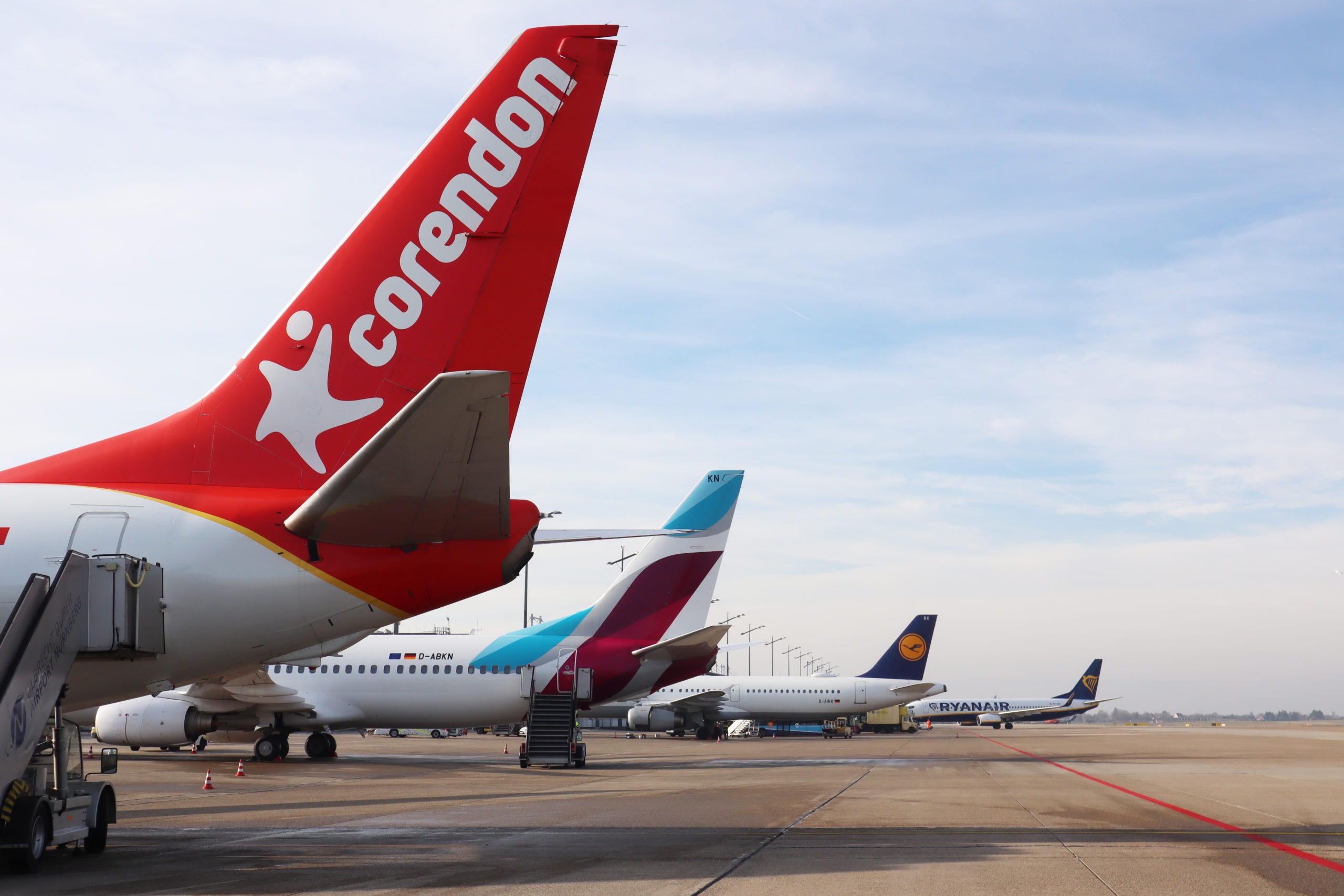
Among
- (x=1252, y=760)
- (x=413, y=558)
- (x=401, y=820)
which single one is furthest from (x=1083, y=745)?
(x=413, y=558)

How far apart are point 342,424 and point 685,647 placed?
19906 mm

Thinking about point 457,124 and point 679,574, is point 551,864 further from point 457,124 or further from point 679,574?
point 679,574

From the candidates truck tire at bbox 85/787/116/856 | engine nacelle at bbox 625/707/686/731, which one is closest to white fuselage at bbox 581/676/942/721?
engine nacelle at bbox 625/707/686/731

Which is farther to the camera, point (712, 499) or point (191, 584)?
point (712, 499)

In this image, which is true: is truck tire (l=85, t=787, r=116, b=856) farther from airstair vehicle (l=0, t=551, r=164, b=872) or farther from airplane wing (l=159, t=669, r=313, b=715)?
airplane wing (l=159, t=669, r=313, b=715)

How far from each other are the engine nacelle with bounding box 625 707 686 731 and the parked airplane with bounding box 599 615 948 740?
62 centimetres

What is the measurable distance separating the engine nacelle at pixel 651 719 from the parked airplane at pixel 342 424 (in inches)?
1655

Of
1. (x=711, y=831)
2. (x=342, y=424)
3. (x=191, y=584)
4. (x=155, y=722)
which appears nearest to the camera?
(x=191, y=584)

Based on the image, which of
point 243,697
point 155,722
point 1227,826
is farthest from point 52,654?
point 243,697

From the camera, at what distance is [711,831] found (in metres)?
13.5

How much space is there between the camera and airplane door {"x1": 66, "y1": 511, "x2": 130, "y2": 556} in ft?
31.9

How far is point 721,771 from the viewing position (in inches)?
1091

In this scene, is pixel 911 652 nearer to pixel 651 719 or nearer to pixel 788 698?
pixel 788 698

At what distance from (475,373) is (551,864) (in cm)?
555
